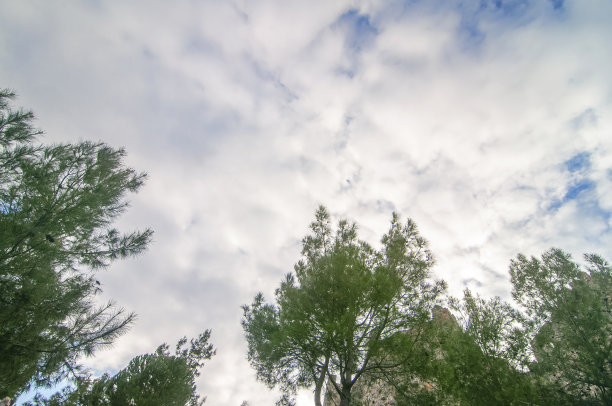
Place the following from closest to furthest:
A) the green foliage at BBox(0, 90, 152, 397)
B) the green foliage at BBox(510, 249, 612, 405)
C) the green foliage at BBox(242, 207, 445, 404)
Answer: the green foliage at BBox(0, 90, 152, 397) < the green foliage at BBox(242, 207, 445, 404) < the green foliage at BBox(510, 249, 612, 405)

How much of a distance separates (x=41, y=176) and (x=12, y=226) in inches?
60.3


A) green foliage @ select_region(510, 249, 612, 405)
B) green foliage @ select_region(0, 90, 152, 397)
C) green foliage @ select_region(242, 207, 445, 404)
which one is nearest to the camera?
green foliage @ select_region(0, 90, 152, 397)

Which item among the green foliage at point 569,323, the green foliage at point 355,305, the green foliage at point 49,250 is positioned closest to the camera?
the green foliage at point 49,250

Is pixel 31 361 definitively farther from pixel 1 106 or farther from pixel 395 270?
pixel 395 270

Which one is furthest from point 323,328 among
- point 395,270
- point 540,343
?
point 540,343

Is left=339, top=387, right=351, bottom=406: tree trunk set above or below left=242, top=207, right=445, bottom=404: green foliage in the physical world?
below

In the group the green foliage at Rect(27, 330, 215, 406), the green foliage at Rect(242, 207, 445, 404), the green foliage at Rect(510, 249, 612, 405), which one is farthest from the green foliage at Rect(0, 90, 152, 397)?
the green foliage at Rect(510, 249, 612, 405)

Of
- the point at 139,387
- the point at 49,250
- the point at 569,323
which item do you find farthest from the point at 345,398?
the point at 569,323

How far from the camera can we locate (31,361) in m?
6.45

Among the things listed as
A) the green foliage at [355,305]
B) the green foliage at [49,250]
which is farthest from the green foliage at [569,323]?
the green foliage at [49,250]

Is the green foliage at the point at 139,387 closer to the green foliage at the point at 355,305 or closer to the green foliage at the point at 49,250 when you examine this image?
the green foliage at the point at 49,250

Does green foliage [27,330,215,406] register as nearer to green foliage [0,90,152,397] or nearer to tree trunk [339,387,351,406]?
green foliage [0,90,152,397]

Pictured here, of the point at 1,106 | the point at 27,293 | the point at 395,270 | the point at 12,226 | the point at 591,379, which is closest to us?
the point at 12,226

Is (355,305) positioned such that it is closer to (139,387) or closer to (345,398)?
(345,398)
